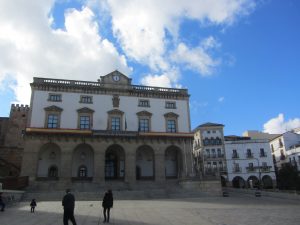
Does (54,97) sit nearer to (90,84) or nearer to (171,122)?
(90,84)

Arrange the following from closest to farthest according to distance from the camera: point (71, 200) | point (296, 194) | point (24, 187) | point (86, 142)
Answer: point (71, 200) → point (296, 194) → point (24, 187) → point (86, 142)

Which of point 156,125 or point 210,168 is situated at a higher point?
point 156,125

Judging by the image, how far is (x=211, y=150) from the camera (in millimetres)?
62219

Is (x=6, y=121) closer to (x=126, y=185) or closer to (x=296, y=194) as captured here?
(x=126, y=185)

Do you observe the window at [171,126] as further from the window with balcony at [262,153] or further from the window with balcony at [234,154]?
the window with balcony at [262,153]

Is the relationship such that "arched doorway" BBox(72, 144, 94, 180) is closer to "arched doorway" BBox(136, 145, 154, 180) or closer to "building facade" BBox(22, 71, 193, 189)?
"building facade" BBox(22, 71, 193, 189)

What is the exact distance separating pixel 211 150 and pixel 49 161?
34.8m

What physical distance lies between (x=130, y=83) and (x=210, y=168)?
1102 inches

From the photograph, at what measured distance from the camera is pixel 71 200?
35.2 feet

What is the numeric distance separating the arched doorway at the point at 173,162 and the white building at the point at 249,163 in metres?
21.7

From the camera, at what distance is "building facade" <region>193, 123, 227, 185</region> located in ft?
200

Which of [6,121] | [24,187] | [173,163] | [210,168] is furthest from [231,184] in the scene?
[6,121]

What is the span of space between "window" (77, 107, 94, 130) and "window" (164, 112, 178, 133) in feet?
34.9

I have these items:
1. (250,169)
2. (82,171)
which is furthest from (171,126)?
(250,169)
